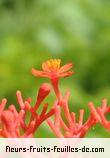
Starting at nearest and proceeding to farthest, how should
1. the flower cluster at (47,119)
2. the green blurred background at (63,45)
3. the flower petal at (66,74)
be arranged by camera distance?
the flower cluster at (47,119) → the flower petal at (66,74) → the green blurred background at (63,45)

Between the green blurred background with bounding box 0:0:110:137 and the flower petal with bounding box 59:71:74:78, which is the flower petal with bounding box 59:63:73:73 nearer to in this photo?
the flower petal with bounding box 59:71:74:78

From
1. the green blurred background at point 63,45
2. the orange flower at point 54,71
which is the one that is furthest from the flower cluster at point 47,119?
the green blurred background at point 63,45

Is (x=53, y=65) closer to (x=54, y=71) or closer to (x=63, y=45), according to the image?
(x=54, y=71)

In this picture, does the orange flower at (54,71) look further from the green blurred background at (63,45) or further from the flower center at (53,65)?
the green blurred background at (63,45)

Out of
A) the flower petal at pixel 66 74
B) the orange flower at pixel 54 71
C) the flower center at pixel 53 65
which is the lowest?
the flower petal at pixel 66 74

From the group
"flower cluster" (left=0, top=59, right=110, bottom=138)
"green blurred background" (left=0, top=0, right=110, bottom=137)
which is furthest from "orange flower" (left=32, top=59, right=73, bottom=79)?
"green blurred background" (left=0, top=0, right=110, bottom=137)

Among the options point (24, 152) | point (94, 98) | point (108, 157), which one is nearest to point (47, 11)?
point (94, 98)

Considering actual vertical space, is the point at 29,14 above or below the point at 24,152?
above

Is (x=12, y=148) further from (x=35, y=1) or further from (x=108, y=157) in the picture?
(x=35, y=1)

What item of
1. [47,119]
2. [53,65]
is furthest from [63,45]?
[47,119]
